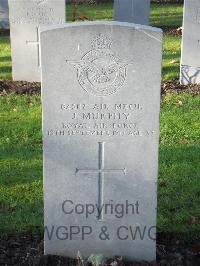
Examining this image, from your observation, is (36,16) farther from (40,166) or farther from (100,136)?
(100,136)

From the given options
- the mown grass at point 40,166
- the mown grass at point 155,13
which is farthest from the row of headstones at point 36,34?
the mown grass at point 155,13

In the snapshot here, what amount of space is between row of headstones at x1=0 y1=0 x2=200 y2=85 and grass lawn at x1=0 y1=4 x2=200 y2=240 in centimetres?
96

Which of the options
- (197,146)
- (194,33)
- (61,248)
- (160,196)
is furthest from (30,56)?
(61,248)

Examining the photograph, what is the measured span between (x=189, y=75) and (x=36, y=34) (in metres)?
2.57

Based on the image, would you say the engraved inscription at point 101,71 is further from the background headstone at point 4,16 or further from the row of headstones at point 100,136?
the background headstone at point 4,16

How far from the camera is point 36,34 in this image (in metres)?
9.30

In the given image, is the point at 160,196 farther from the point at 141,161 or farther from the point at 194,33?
the point at 194,33

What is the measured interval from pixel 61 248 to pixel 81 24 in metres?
1.61

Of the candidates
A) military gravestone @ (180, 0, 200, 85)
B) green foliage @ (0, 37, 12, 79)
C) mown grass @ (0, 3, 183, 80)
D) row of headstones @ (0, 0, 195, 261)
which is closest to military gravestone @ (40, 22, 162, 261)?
row of headstones @ (0, 0, 195, 261)

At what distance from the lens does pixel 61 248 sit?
13.6ft

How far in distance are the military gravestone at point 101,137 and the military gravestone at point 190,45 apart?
5292mm

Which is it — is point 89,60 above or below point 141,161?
above

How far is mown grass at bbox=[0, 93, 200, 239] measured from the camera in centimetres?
483

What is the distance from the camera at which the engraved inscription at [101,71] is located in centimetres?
374
